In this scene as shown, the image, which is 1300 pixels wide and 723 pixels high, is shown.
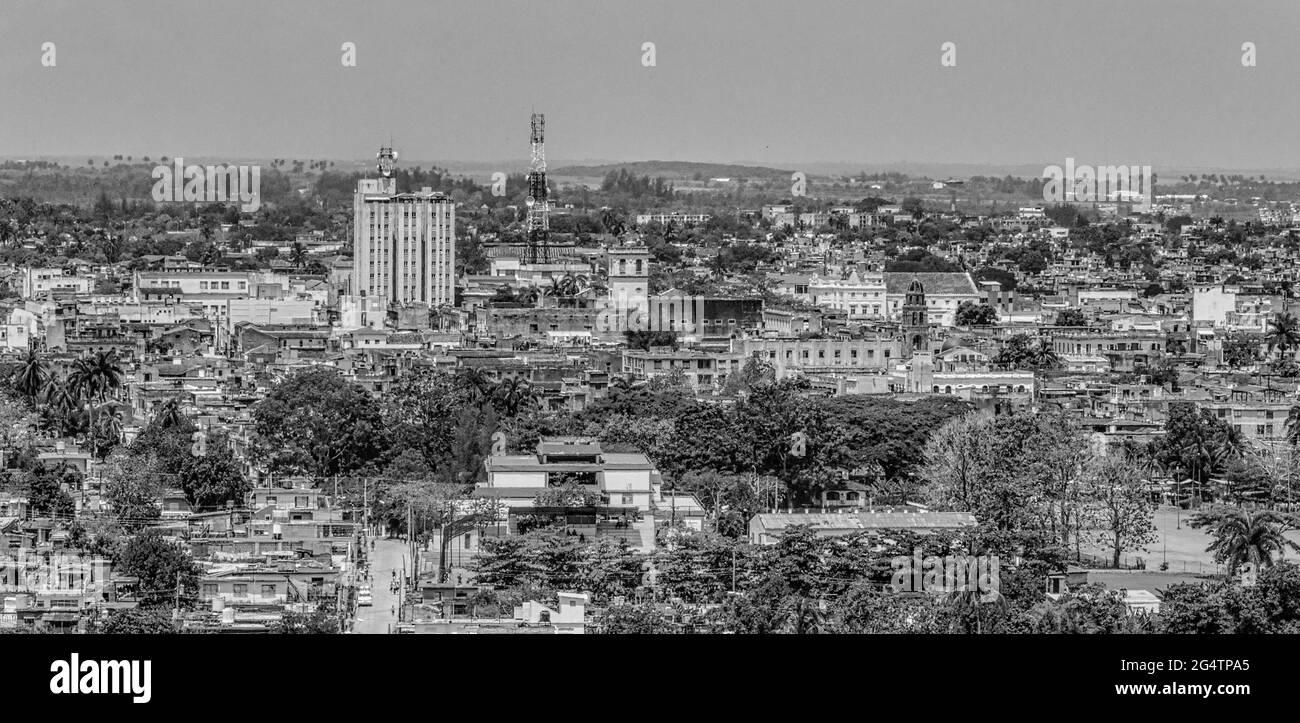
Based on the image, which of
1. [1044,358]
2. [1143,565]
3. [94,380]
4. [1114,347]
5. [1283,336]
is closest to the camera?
[1143,565]

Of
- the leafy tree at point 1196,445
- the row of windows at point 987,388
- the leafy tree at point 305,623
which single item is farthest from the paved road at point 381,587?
the row of windows at point 987,388

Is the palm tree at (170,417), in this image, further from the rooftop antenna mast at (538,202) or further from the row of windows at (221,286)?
the rooftop antenna mast at (538,202)

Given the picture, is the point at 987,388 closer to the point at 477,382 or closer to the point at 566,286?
the point at 477,382

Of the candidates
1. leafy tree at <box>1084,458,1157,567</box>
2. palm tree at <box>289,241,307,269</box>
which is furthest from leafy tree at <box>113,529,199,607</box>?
palm tree at <box>289,241,307,269</box>

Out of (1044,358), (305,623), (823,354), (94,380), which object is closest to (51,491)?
(305,623)

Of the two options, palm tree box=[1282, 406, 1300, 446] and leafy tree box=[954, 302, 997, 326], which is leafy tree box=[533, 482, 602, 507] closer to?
palm tree box=[1282, 406, 1300, 446]
